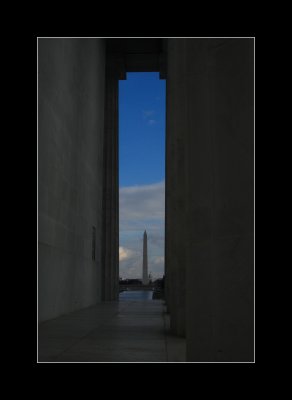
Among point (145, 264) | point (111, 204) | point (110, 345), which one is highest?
point (111, 204)

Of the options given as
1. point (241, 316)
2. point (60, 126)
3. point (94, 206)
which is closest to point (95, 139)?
point (94, 206)

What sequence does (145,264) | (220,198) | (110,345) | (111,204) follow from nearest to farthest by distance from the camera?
(220,198), (110,345), (111,204), (145,264)

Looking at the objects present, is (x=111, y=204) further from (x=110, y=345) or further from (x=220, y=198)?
(x=220, y=198)

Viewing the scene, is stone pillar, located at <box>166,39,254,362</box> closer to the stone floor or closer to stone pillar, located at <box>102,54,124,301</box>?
the stone floor

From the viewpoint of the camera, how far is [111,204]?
3366cm

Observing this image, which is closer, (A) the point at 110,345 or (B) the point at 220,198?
(B) the point at 220,198

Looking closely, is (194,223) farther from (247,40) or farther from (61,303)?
(61,303)

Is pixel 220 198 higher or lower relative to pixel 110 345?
higher

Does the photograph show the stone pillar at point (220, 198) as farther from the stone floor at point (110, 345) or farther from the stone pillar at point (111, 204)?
the stone pillar at point (111, 204)

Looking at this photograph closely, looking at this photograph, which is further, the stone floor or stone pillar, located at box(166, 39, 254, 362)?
the stone floor

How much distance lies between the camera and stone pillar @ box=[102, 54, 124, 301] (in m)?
32.9

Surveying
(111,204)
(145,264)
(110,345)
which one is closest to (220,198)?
(110,345)

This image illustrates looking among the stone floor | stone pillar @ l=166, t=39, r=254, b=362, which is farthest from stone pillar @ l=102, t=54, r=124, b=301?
stone pillar @ l=166, t=39, r=254, b=362

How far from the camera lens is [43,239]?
49.6 feet
